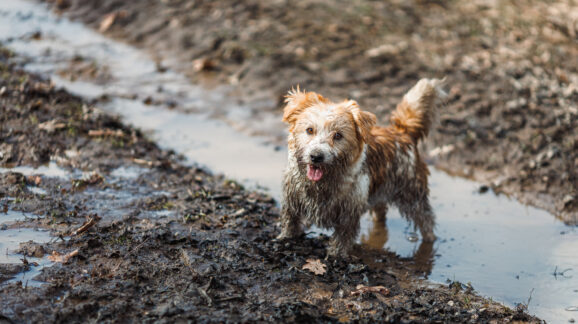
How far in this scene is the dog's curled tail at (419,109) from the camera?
7.42 meters

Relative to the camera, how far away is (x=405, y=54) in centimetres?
1298

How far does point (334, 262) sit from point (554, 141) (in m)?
5.52

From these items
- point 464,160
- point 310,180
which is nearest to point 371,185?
point 310,180

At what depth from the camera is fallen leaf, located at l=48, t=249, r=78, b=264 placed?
5684mm

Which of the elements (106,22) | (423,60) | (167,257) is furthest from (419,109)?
(106,22)

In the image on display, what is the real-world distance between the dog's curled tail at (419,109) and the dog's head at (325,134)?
4.83 ft

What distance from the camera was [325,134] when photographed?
590cm

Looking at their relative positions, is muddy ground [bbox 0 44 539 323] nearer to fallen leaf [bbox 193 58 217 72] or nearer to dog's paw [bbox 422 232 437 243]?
dog's paw [bbox 422 232 437 243]

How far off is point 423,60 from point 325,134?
7.57 m

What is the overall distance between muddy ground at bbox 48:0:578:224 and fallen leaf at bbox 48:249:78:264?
17.2ft

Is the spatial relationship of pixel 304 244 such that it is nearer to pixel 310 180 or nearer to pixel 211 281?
pixel 310 180

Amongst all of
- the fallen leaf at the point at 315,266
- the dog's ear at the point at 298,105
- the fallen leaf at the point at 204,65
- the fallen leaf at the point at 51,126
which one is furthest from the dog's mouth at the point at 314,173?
the fallen leaf at the point at 204,65

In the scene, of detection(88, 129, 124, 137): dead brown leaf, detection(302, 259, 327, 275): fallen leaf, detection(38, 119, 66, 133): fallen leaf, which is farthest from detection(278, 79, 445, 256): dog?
detection(38, 119, 66, 133): fallen leaf

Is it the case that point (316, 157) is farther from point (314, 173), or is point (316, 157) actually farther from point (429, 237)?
point (429, 237)
